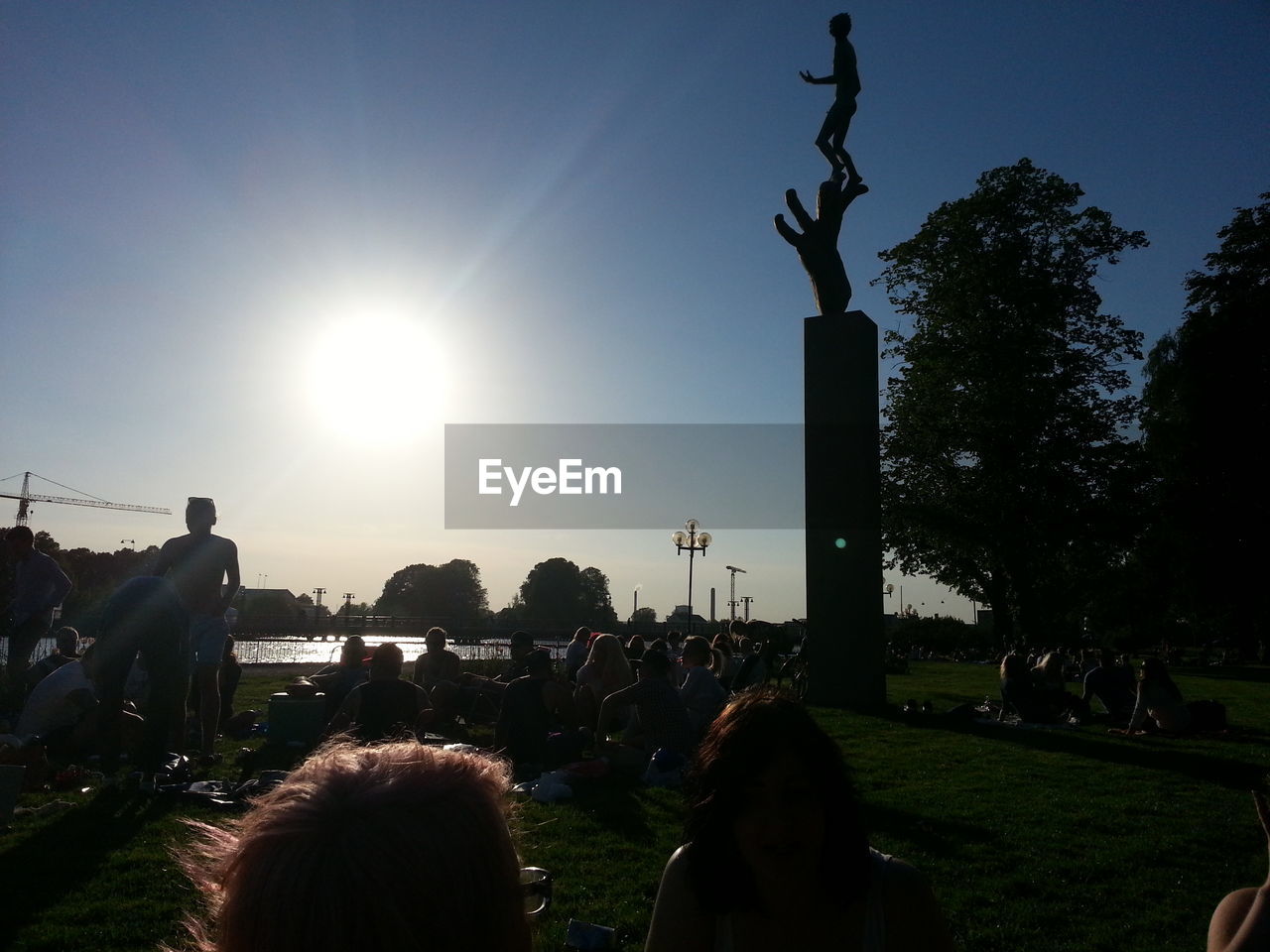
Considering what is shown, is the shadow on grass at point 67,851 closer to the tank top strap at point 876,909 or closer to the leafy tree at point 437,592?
the tank top strap at point 876,909

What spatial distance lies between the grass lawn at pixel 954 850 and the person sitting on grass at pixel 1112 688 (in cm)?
378

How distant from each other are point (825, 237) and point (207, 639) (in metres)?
11.9

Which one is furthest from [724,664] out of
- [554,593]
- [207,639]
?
[554,593]

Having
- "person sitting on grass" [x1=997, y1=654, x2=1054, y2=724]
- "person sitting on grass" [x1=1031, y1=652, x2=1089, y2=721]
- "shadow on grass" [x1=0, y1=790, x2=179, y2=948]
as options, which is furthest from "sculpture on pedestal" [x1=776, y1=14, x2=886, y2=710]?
"shadow on grass" [x1=0, y1=790, x2=179, y2=948]

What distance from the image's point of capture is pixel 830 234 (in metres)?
16.0

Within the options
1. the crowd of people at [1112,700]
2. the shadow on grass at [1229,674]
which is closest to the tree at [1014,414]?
the shadow on grass at [1229,674]

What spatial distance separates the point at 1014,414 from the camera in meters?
25.4

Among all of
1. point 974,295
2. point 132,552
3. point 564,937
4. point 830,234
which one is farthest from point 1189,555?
point 132,552

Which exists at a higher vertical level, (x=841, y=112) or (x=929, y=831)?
(x=841, y=112)

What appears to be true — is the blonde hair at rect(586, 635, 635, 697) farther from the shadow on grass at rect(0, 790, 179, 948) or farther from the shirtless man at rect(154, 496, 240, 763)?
the shadow on grass at rect(0, 790, 179, 948)

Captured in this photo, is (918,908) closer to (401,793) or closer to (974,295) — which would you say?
(401,793)

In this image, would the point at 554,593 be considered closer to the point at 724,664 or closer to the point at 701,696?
the point at 724,664

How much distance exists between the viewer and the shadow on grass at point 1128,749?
358 inches

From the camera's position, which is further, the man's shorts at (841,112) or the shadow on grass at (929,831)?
the man's shorts at (841,112)
